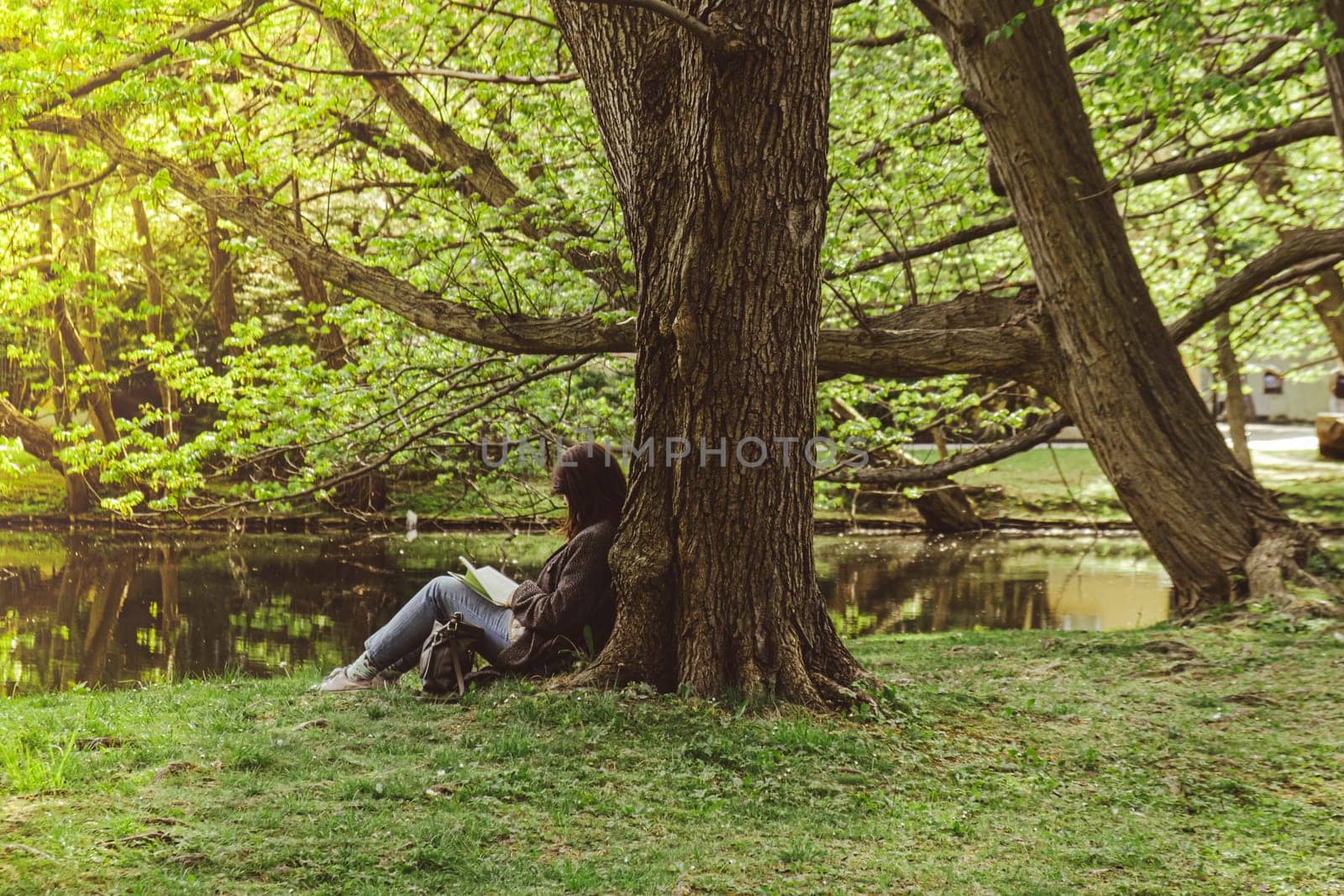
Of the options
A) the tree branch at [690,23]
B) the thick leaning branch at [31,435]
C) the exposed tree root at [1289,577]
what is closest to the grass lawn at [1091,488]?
the exposed tree root at [1289,577]

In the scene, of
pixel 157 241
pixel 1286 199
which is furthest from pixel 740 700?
pixel 157 241

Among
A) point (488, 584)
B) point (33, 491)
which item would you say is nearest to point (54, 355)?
point (33, 491)

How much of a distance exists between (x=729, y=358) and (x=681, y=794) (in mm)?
2048

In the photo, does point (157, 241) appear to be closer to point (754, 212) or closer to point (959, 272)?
point (959, 272)

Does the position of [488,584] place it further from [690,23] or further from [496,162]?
[496,162]

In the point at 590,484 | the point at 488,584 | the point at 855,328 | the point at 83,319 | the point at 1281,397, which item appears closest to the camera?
the point at 590,484

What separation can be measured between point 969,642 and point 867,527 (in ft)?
40.7

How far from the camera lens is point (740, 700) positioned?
5.13 meters

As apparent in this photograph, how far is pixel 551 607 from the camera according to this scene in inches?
220

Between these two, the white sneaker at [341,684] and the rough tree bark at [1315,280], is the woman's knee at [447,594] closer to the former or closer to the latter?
the white sneaker at [341,684]

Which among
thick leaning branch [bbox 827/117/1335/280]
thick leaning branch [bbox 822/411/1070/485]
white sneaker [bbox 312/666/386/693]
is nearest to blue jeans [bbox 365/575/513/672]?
white sneaker [bbox 312/666/386/693]

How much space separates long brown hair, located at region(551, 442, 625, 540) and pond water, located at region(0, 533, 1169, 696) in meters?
4.54

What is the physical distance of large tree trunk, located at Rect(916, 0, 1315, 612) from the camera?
8555mm

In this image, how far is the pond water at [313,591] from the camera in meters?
11.0
